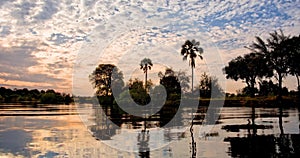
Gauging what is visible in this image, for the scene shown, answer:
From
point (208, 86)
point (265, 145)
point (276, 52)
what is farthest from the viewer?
point (208, 86)

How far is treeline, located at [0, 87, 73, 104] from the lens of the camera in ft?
328

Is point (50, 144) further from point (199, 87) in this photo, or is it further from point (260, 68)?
point (199, 87)

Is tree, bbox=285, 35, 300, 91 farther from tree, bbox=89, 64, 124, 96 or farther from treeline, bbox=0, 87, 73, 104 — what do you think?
treeline, bbox=0, 87, 73, 104

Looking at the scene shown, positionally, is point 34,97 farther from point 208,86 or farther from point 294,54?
point 294,54

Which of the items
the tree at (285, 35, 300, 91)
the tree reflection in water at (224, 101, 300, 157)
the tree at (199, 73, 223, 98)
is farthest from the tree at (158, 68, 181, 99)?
the tree reflection in water at (224, 101, 300, 157)

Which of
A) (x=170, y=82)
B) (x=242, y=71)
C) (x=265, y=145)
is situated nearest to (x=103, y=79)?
(x=170, y=82)

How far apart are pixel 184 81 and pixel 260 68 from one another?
93.2ft

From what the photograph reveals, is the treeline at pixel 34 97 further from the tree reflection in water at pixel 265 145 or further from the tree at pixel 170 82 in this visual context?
the tree reflection in water at pixel 265 145

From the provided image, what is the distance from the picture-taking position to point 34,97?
408ft

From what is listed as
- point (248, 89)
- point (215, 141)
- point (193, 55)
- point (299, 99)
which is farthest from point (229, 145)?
point (248, 89)

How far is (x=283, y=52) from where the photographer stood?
56375mm

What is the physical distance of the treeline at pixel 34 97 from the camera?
99.9 m

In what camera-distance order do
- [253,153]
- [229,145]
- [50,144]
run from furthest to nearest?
[50,144], [229,145], [253,153]

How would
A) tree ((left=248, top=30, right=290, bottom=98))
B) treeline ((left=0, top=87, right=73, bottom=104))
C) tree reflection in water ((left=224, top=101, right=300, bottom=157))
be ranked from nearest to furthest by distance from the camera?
tree reflection in water ((left=224, top=101, right=300, bottom=157)) < tree ((left=248, top=30, right=290, bottom=98)) < treeline ((left=0, top=87, right=73, bottom=104))
